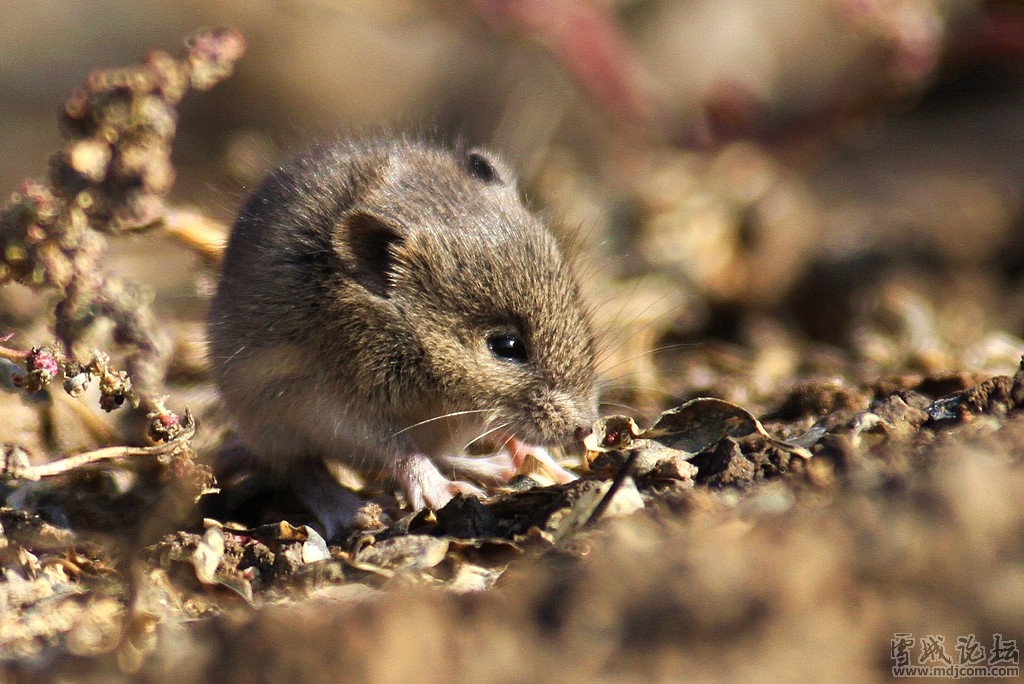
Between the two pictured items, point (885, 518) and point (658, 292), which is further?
point (658, 292)

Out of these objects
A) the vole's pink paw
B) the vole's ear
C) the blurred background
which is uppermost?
the blurred background

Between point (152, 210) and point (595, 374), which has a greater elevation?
point (595, 374)

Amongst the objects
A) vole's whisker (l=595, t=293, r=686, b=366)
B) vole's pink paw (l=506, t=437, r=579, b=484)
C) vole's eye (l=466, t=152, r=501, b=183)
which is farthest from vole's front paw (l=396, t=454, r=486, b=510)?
vole's whisker (l=595, t=293, r=686, b=366)

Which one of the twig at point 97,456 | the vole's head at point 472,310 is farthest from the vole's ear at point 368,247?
the twig at point 97,456

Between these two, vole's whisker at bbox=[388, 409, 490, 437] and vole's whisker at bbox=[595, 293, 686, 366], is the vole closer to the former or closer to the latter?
vole's whisker at bbox=[388, 409, 490, 437]

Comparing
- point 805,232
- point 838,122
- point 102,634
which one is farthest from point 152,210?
point 838,122

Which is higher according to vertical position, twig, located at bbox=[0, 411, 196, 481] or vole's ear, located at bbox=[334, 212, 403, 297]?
vole's ear, located at bbox=[334, 212, 403, 297]

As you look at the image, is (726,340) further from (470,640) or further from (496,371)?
(470,640)

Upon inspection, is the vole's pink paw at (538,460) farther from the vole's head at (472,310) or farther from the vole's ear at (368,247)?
the vole's ear at (368,247)

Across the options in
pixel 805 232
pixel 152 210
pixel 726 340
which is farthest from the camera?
pixel 805 232

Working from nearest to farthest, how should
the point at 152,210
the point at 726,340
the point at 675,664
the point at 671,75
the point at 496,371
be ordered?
the point at 675,664 < the point at 152,210 < the point at 496,371 < the point at 726,340 < the point at 671,75
